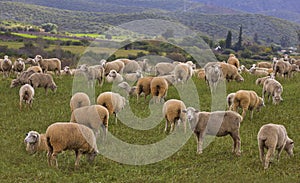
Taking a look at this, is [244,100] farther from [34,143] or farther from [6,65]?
[6,65]

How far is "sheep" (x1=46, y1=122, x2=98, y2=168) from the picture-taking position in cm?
1110

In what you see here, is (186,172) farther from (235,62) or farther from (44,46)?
(44,46)

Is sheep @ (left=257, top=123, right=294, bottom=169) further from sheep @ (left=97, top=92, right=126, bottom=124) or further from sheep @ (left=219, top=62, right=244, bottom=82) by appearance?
sheep @ (left=219, top=62, right=244, bottom=82)

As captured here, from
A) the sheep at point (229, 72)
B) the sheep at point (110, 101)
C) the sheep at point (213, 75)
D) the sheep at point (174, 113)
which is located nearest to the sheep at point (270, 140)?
the sheep at point (174, 113)

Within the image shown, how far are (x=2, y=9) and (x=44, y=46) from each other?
2163 inches

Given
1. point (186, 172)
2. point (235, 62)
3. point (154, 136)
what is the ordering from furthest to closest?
1. point (235, 62)
2. point (154, 136)
3. point (186, 172)

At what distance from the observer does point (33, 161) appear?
12297mm

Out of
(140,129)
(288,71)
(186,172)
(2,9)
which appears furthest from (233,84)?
(2,9)

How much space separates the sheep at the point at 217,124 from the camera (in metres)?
12.7

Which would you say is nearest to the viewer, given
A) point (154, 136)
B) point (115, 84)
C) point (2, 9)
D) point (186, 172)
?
point (186, 172)

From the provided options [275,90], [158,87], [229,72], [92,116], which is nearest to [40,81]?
[158,87]

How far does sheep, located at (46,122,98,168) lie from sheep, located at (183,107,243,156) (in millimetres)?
3030

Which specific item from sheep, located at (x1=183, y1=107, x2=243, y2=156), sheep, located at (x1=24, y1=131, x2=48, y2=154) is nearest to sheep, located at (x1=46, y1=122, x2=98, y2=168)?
sheep, located at (x1=24, y1=131, x2=48, y2=154)

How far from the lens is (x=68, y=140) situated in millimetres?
11195
